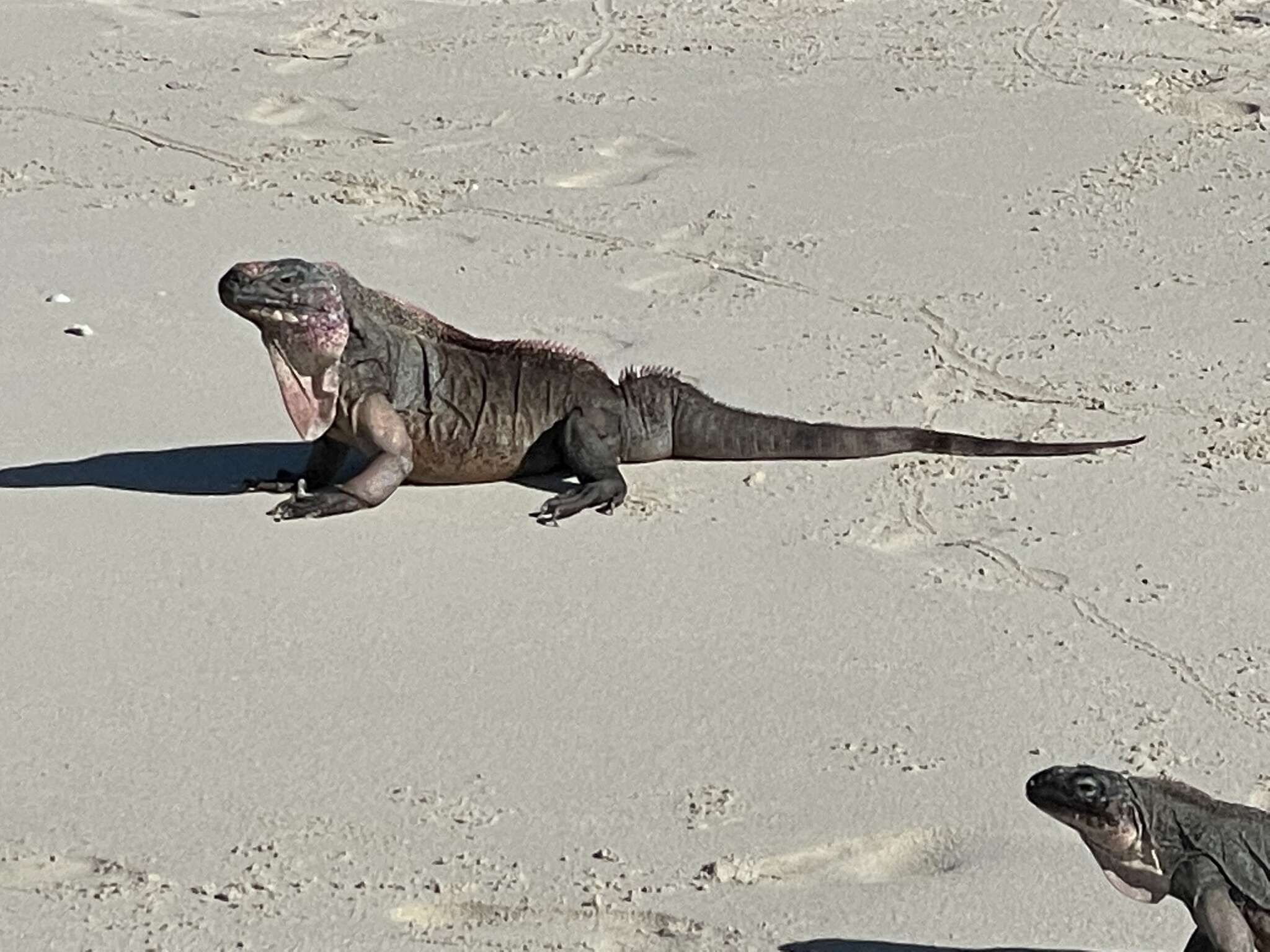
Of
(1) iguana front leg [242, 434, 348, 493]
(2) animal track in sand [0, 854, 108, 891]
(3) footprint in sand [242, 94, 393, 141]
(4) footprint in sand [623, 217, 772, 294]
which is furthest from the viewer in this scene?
(3) footprint in sand [242, 94, 393, 141]

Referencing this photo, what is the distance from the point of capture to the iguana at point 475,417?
7.14m

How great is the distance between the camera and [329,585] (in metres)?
6.60

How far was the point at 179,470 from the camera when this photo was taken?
7375 mm

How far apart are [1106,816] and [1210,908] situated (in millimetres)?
245

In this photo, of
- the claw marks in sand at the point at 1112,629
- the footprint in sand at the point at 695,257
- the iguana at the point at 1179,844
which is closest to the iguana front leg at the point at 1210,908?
the iguana at the point at 1179,844

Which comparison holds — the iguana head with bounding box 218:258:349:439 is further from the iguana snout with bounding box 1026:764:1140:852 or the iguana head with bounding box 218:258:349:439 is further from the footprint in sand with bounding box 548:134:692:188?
the iguana snout with bounding box 1026:764:1140:852

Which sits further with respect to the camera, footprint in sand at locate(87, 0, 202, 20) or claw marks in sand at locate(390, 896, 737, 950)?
footprint in sand at locate(87, 0, 202, 20)

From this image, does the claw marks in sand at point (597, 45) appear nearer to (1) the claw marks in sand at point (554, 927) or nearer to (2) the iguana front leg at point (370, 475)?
(2) the iguana front leg at point (370, 475)

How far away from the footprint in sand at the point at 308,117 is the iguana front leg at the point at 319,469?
3.12m

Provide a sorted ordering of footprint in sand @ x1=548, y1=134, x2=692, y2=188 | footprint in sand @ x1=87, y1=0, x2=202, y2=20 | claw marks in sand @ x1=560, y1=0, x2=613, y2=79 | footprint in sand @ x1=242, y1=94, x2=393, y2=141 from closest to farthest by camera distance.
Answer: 1. footprint in sand @ x1=548, y1=134, x2=692, y2=188
2. footprint in sand @ x1=242, y1=94, x2=393, y2=141
3. claw marks in sand @ x1=560, y1=0, x2=613, y2=79
4. footprint in sand @ x1=87, y1=0, x2=202, y2=20

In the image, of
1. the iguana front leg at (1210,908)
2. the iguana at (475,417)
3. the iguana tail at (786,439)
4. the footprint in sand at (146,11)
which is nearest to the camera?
the iguana front leg at (1210,908)

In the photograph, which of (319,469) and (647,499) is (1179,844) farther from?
(319,469)

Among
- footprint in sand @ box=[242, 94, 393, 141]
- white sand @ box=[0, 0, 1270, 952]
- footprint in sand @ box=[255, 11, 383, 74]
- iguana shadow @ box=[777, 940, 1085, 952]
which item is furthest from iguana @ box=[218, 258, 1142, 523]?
footprint in sand @ box=[255, 11, 383, 74]

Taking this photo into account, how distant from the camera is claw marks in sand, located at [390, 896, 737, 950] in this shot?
16.2 feet
